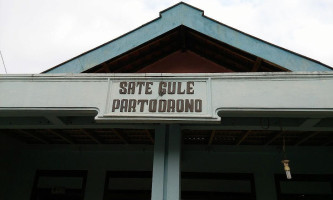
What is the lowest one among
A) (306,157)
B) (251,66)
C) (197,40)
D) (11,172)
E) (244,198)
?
(244,198)

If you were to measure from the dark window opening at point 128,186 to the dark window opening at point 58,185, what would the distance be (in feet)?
2.62

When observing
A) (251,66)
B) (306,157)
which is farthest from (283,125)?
(306,157)

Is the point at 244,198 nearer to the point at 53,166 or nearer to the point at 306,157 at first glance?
the point at 306,157

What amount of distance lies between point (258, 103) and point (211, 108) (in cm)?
77

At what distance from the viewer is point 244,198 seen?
7.66 m

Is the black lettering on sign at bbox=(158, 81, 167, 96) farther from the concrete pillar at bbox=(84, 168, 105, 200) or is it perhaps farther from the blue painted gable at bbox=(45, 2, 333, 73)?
the concrete pillar at bbox=(84, 168, 105, 200)

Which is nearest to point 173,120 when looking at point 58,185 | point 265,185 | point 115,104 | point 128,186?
point 115,104

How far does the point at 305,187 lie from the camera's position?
804 centimetres

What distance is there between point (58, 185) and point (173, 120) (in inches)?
216

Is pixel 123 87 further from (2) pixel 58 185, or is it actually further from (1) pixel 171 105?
(2) pixel 58 185

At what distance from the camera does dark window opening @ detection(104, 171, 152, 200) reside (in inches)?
311

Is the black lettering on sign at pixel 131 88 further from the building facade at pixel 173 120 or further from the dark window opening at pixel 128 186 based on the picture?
the dark window opening at pixel 128 186

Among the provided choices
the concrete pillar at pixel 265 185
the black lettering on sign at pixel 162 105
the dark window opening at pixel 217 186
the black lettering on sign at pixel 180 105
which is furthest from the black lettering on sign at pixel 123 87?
the concrete pillar at pixel 265 185

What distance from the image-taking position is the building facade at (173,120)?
475 centimetres
